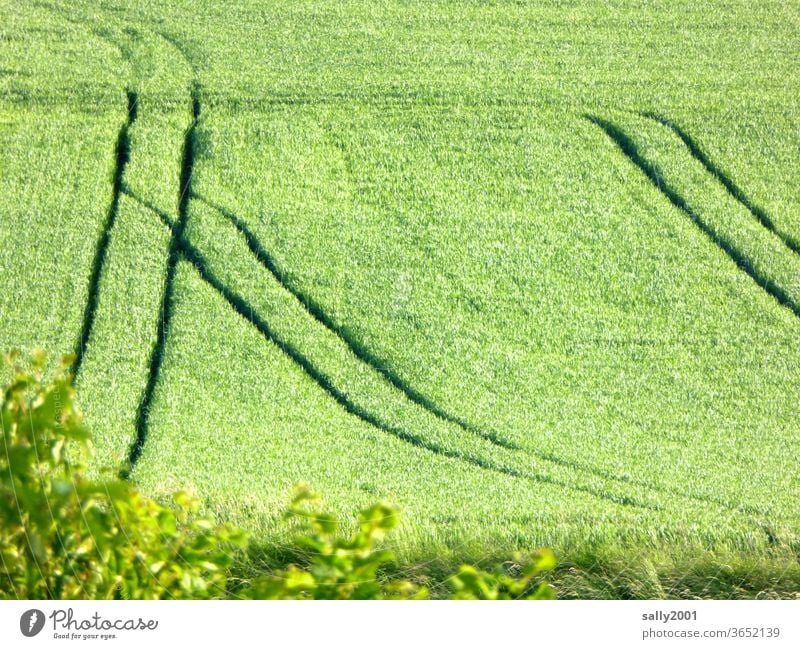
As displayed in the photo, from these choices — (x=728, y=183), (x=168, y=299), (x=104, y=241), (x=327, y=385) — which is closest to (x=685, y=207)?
(x=728, y=183)

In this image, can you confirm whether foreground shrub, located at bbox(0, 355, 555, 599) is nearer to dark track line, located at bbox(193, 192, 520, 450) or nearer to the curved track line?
the curved track line

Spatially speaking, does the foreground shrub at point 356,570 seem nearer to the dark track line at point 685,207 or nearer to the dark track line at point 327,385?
the dark track line at point 327,385

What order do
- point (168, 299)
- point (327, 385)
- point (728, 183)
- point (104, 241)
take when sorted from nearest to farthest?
point (327, 385), point (168, 299), point (104, 241), point (728, 183)

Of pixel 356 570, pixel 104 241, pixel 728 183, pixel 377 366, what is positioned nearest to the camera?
pixel 356 570

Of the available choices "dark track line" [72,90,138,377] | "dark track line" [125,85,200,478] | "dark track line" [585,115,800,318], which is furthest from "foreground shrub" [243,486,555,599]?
"dark track line" [585,115,800,318]

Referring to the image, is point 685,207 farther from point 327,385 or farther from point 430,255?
point 327,385

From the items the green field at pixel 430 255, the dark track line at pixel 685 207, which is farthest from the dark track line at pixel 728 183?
the dark track line at pixel 685 207
